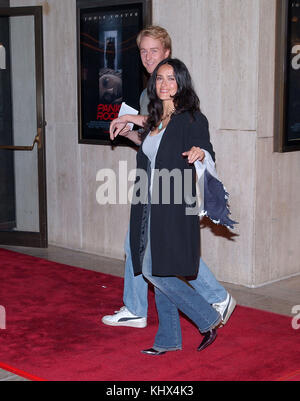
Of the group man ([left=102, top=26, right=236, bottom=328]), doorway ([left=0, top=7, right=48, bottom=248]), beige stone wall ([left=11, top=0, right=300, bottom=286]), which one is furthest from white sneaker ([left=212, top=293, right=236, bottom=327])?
doorway ([left=0, top=7, right=48, bottom=248])

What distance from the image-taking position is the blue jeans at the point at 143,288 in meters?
4.30

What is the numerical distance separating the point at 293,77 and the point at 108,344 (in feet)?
8.63

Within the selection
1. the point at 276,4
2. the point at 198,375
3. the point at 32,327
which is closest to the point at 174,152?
the point at 198,375

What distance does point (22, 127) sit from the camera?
695cm

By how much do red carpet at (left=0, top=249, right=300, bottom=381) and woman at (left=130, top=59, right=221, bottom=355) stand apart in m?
0.31

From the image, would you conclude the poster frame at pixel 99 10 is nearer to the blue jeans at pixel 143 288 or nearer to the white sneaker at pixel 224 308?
the blue jeans at pixel 143 288

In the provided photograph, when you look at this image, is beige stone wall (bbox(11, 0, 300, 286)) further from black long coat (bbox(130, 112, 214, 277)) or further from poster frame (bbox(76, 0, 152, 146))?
black long coat (bbox(130, 112, 214, 277))

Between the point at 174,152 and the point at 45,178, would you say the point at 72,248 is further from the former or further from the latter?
the point at 174,152

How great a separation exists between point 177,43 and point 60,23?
150 cm

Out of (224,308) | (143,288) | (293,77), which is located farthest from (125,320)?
(293,77)

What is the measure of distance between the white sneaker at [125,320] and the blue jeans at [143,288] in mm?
35

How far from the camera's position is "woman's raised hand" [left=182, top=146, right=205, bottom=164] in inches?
134

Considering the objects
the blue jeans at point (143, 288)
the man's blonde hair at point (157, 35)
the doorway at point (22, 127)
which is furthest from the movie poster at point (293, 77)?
the doorway at point (22, 127)

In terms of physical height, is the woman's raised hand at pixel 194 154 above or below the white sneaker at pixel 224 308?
above
